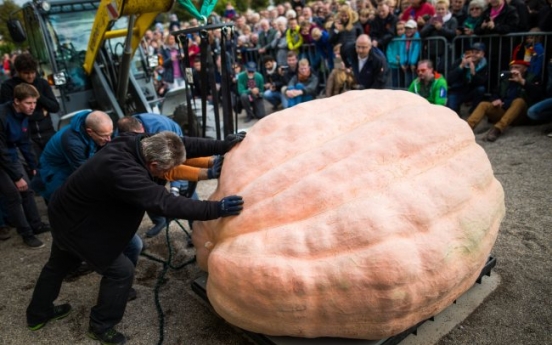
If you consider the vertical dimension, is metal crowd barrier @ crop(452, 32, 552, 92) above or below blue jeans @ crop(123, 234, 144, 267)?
Answer: above

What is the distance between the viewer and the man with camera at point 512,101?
5.82 metres

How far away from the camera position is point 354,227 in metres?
2.22

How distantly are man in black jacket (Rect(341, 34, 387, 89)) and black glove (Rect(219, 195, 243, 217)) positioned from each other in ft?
14.7

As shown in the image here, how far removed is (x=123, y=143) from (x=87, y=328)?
1.51 m

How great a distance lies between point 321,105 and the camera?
118 inches

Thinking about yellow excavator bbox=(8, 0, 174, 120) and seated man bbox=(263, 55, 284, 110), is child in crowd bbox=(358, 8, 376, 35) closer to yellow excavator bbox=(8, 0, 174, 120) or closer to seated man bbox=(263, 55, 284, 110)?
seated man bbox=(263, 55, 284, 110)

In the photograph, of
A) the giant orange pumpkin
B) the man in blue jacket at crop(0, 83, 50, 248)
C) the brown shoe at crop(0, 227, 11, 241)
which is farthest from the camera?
the brown shoe at crop(0, 227, 11, 241)

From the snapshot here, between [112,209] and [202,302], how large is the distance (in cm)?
105

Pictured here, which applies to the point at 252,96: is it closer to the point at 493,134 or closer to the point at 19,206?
the point at 493,134

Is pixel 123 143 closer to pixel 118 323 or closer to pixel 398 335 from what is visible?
pixel 118 323

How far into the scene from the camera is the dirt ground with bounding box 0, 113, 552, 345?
109 inches

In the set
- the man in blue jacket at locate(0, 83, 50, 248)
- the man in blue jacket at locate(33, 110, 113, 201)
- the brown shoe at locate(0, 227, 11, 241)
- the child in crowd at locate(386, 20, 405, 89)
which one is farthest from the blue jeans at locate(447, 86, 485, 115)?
the brown shoe at locate(0, 227, 11, 241)

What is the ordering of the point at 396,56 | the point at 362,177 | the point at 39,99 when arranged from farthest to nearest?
1. the point at 396,56
2. the point at 39,99
3. the point at 362,177

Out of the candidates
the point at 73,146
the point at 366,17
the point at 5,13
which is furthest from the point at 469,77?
the point at 5,13
